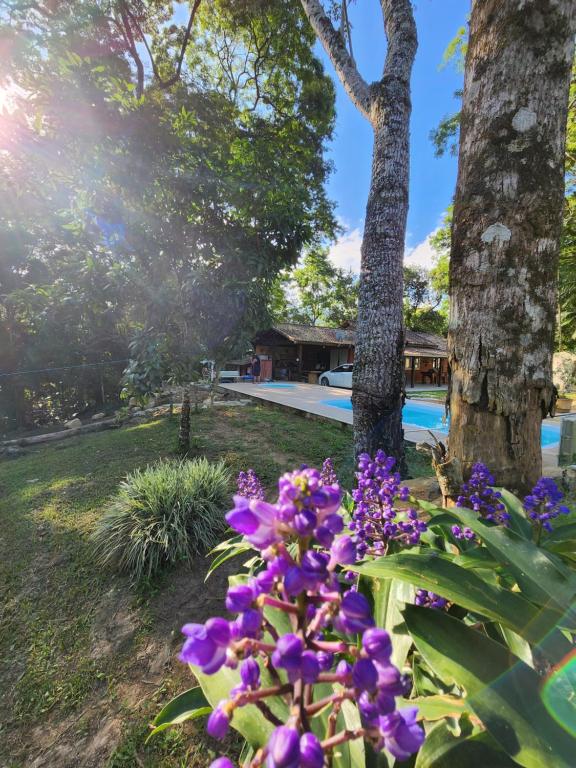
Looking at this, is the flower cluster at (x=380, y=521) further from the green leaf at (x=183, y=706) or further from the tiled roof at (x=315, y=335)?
the tiled roof at (x=315, y=335)

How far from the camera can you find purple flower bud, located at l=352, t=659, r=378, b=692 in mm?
407

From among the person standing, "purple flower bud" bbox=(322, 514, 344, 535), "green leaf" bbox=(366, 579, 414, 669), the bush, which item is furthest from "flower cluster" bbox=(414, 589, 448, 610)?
the person standing

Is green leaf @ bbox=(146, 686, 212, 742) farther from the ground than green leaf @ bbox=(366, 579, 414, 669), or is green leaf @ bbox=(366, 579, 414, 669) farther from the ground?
green leaf @ bbox=(366, 579, 414, 669)

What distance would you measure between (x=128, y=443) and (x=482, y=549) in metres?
6.42

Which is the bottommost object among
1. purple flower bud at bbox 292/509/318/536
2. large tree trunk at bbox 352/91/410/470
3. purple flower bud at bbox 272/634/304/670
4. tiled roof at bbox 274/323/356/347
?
purple flower bud at bbox 272/634/304/670

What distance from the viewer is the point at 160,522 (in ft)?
9.28

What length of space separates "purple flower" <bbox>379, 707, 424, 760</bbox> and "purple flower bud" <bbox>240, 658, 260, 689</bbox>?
169 mm

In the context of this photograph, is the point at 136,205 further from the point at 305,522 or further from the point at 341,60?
the point at 305,522

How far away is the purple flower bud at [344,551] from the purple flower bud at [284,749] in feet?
0.64

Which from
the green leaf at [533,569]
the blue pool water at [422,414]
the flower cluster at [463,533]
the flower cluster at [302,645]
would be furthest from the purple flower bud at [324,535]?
the blue pool water at [422,414]

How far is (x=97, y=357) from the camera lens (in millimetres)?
10953

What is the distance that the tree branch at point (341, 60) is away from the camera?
285 cm

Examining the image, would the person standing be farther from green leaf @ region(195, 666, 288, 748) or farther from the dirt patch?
green leaf @ region(195, 666, 288, 748)

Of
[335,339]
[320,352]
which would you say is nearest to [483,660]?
[335,339]
